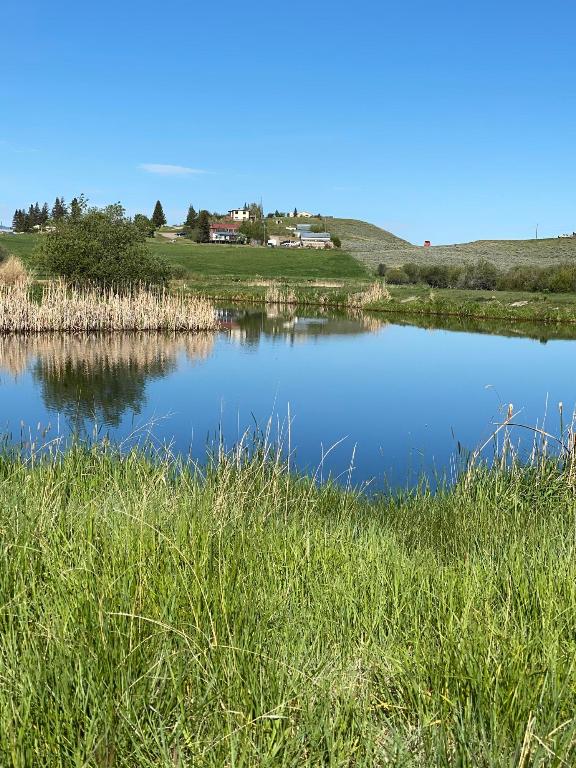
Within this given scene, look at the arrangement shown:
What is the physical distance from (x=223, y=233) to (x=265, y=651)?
428 ft

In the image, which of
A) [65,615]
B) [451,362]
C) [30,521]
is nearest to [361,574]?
[65,615]

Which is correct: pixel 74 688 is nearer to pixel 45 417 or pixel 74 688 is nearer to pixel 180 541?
pixel 180 541

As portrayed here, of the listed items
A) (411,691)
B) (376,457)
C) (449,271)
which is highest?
(449,271)

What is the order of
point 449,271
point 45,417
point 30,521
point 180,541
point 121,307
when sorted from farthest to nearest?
1. point 449,271
2. point 121,307
3. point 45,417
4. point 30,521
5. point 180,541

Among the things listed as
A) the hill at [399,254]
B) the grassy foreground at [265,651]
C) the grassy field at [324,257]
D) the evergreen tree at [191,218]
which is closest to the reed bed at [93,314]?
the grassy foreground at [265,651]

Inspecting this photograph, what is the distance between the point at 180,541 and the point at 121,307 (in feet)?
82.8

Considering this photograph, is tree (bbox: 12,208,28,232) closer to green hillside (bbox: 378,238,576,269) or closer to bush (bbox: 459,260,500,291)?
green hillside (bbox: 378,238,576,269)

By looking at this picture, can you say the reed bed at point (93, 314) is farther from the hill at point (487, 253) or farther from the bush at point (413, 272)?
the hill at point (487, 253)

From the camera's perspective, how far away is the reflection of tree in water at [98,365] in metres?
15.8

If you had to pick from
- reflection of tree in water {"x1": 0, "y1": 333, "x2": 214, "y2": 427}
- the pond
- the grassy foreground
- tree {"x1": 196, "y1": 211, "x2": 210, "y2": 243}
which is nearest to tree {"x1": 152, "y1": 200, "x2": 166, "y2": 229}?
tree {"x1": 196, "y1": 211, "x2": 210, "y2": 243}

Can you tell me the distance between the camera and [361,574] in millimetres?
4035

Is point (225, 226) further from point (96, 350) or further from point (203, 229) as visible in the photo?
point (96, 350)

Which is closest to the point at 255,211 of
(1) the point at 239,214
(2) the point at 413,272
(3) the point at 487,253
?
(1) the point at 239,214

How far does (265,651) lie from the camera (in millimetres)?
2936
